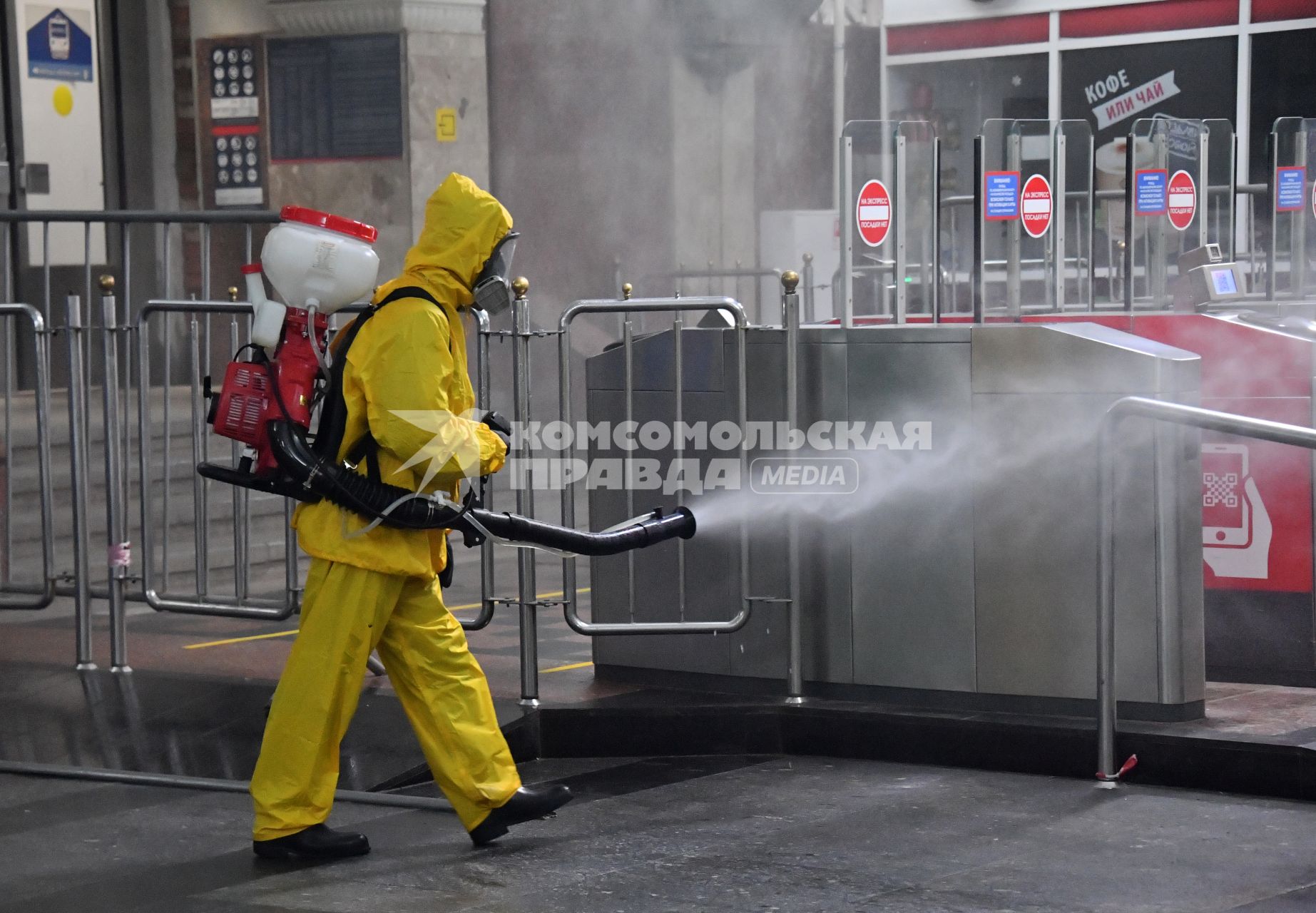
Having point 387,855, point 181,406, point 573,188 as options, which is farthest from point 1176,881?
point 573,188

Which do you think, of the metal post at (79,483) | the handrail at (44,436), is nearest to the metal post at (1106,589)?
the metal post at (79,483)

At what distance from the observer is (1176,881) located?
4227 mm

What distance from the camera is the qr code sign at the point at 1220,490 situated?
21.7 ft

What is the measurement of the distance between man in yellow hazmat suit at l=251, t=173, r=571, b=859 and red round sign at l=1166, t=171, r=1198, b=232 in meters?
6.14

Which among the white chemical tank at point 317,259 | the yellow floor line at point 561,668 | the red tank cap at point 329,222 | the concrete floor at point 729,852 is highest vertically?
the red tank cap at point 329,222

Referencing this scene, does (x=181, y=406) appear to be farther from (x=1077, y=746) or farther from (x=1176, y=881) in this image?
(x=1176, y=881)

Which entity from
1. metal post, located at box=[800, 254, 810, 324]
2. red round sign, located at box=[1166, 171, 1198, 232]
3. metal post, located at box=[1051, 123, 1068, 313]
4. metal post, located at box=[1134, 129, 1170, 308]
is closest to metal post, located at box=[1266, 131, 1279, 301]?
red round sign, located at box=[1166, 171, 1198, 232]

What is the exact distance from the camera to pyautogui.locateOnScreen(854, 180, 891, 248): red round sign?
724 cm

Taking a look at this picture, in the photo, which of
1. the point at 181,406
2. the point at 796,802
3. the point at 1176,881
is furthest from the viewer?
the point at 181,406

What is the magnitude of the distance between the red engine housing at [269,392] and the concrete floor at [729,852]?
1.10m

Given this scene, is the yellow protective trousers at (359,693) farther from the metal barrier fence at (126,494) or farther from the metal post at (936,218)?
the metal post at (936,218)

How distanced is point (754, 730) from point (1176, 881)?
1.85m

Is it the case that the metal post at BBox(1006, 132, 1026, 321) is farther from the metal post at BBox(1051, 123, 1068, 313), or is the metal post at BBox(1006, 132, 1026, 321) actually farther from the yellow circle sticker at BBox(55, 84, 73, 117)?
the yellow circle sticker at BBox(55, 84, 73, 117)

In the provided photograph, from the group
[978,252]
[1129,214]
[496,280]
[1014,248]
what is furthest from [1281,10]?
[496,280]
